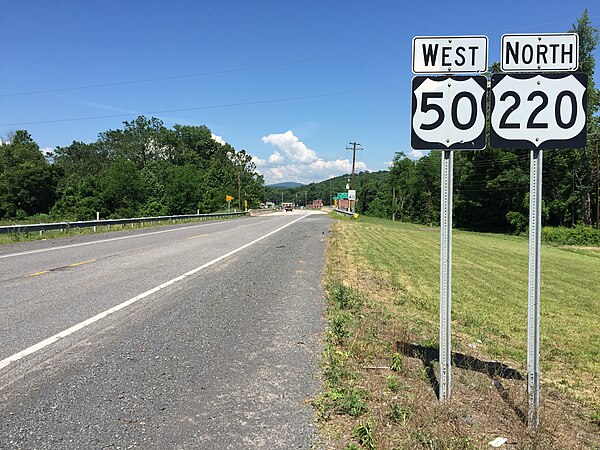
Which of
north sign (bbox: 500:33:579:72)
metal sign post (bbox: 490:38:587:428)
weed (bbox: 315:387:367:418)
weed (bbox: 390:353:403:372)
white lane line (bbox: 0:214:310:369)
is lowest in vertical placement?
weed (bbox: 390:353:403:372)

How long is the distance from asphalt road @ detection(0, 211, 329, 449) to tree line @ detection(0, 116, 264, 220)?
62832 millimetres

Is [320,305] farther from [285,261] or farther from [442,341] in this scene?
[285,261]

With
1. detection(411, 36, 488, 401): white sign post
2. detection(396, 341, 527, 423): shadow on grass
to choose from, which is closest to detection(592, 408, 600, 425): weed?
detection(396, 341, 527, 423): shadow on grass

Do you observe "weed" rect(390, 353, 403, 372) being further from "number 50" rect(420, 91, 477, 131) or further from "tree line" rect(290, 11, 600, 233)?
"tree line" rect(290, 11, 600, 233)

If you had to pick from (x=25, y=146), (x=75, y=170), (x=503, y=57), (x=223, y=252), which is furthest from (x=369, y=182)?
(x=503, y=57)

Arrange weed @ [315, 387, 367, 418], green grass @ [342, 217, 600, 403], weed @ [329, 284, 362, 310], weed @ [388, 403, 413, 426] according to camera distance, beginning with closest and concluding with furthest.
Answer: weed @ [388, 403, 413, 426], weed @ [315, 387, 367, 418], green grass @ [342, 217, 600, 403], weed @ [329, 284, 362, 310]

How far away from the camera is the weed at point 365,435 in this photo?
3.07 meters

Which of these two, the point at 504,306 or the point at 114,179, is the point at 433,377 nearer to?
the point at 504,306

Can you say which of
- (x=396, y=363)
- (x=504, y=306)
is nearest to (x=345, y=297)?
(x=396, y=363)

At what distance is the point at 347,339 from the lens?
5.53 meters

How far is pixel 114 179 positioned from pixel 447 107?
7198cm

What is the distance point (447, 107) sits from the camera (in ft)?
12.3

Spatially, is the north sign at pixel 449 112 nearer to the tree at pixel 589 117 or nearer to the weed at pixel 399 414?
the weed at pixel 399 414

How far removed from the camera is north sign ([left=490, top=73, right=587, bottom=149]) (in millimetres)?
3604
